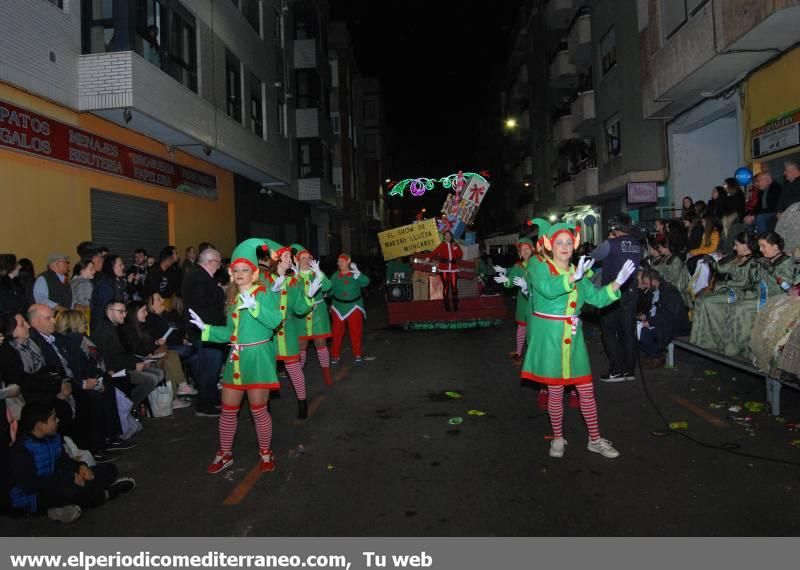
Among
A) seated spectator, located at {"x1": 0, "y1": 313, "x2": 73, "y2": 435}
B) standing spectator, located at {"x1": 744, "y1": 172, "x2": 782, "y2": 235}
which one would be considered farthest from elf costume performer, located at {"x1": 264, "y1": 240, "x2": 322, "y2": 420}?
standing spectator, located at {"x1": 744, "y1": 172, "x2": 782, "y2": 235}

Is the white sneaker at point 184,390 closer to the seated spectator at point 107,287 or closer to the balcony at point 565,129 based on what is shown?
the seated spectator at point 107,287

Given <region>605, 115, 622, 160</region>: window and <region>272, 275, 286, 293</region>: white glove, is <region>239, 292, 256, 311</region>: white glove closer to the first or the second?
<region>272, 275, 286, 293</region>: white glove

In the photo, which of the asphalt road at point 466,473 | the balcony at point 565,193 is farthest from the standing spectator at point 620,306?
the balcony at point 565,193

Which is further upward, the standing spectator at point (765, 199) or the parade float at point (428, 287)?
the standing spectator at point (765, 199)

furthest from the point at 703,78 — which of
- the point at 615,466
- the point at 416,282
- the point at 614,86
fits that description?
the point at 615,466

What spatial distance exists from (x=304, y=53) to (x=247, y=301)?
26922mm

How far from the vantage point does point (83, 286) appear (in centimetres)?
950

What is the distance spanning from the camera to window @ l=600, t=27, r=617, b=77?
968 inches

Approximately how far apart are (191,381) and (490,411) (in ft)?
15.4

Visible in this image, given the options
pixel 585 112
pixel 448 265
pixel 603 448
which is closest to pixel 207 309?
pixel 603 448

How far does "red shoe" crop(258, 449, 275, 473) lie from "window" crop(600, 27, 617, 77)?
22148mm

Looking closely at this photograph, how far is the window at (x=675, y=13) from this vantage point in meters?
15.3

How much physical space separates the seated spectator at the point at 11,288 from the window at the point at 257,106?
14.1 meters

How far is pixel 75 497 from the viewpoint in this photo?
16.8 ft
